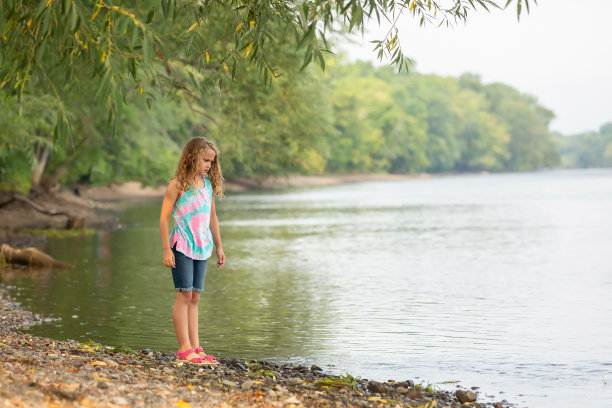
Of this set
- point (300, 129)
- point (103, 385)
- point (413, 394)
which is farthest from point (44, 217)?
point (103, 385)

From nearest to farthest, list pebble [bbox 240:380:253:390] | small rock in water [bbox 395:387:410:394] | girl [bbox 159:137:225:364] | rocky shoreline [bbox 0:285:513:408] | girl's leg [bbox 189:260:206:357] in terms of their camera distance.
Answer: rocky shoreline [bbox 0:285:513:408], pebble [bbox 240:380:253:390], small rock in water [bbox 395:387:410:394], girl [bbox 159:137:225:364], girl's leg [bbox 189:260:206:357]

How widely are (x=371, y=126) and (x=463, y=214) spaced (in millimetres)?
78590

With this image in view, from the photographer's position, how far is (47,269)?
17641 mm

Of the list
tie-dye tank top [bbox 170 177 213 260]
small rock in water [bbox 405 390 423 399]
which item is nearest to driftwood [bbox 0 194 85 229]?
tie-dye tank top [bbox 170 177 213 260]

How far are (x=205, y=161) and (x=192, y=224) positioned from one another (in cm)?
56

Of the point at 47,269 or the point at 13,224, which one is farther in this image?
the point at 13,224

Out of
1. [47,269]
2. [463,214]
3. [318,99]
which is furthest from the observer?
[463,214]

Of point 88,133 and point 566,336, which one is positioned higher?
point 88,133

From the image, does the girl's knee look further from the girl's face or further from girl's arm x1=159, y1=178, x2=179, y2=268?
the girl's face

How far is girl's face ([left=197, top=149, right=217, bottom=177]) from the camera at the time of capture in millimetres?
7578

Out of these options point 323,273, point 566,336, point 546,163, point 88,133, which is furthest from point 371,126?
point 566,336

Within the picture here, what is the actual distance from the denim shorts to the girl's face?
0.71 meters

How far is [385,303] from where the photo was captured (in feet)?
44.3

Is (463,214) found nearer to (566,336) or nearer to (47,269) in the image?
(47,269)
